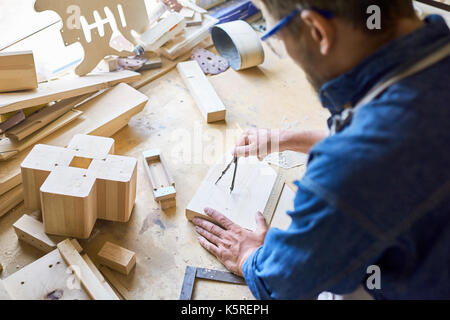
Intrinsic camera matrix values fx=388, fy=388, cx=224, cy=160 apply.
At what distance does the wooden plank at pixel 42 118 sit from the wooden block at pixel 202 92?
53 centimetres

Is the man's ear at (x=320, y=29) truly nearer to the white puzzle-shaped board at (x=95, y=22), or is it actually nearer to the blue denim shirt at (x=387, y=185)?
the blue denim shirt at (x=387, y=185)

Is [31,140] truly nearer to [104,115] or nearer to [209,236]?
[104,115]

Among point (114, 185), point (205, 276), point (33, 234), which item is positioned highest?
point (114, 185)

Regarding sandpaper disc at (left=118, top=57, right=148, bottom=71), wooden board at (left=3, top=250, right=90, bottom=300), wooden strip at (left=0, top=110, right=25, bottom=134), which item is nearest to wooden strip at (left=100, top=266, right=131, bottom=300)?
wooden board at (left=3, top=250, right=90, bottom=300)

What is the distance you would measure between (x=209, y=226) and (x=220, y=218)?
0.16 ft

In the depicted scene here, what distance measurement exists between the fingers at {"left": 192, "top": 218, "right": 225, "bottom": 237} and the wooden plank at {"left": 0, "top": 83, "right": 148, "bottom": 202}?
595mm

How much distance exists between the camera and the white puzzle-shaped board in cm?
170

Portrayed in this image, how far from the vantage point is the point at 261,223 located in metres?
1.43

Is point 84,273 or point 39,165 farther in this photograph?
point 39,165

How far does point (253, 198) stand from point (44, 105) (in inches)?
38.0

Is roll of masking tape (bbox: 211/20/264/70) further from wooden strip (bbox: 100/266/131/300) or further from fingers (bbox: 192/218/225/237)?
wooden strip (bbox: 100/266/131/300)

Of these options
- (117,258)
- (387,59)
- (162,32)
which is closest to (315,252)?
(387,59)

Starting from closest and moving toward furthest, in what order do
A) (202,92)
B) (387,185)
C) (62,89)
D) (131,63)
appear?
(387,185) < (62,89) < (202,92) < (131,63)
